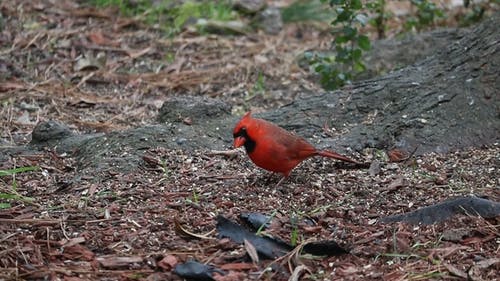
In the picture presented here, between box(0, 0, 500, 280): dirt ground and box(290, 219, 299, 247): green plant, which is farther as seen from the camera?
box(290, 219, 299, 247): green plant

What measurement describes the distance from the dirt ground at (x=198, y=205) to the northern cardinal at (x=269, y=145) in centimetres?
11

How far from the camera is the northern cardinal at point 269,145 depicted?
167 inches

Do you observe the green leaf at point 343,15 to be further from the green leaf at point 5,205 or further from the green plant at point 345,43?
the green leaf at point 5,205

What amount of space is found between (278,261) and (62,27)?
4.75 m

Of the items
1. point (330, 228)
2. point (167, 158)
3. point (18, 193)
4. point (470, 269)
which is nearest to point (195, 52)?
point (167, 158)

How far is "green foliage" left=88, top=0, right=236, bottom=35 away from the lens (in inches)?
312

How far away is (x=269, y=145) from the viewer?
14.0 ft

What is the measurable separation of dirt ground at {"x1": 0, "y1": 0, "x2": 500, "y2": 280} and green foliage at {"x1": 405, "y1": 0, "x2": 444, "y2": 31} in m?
1.20

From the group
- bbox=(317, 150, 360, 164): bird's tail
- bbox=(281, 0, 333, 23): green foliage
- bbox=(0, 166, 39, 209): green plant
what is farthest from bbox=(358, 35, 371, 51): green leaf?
bbox=(281, 0, 333, 23): green foliage

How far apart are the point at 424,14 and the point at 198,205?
4.00 metres

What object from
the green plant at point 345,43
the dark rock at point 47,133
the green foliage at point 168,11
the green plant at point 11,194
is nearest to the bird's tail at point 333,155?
the green plant at point 345,43

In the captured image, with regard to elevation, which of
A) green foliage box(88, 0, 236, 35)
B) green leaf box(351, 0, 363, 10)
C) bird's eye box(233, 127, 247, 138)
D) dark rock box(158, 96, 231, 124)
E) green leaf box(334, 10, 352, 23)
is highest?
green leaf box(351, 0, 363, 10)

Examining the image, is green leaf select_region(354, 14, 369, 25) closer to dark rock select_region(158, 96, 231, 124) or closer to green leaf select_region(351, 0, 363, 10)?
green leaf select_region(351, 0, 363, 10)

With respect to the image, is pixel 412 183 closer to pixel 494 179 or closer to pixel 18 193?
pixel 494 179
